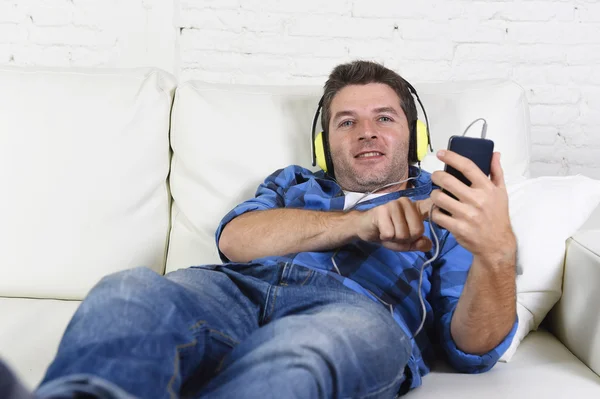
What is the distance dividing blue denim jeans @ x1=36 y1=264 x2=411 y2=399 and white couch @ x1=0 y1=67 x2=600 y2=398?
433 millimetres

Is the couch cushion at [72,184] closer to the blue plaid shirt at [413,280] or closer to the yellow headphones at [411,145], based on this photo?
the blue plaid shirt at [413,280]

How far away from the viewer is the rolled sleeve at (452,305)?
120cm

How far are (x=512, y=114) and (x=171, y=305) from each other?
109 cm

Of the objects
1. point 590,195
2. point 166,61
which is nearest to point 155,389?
point 590,195

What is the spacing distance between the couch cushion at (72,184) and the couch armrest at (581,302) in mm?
919

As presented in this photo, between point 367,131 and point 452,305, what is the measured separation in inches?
18.0

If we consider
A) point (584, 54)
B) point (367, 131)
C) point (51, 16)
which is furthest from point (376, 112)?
point (51, 16)

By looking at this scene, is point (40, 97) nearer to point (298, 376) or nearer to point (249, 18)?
point (249, 18)

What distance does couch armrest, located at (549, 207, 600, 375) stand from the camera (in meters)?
1.29

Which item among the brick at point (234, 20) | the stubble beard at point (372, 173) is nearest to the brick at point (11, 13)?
the brick at point (234, 20)

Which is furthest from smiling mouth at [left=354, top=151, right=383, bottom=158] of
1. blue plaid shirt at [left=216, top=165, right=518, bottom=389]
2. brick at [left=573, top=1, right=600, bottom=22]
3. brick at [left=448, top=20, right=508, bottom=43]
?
brick at [left=573, top=1, right=600, bottom=22]

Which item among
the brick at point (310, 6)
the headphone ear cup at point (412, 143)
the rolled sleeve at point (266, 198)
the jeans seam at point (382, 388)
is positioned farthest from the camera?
the brick at point (310, 6)

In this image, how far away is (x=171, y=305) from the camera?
1.00 meters

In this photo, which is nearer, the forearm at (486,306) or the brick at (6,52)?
the forearm at (486,306)
